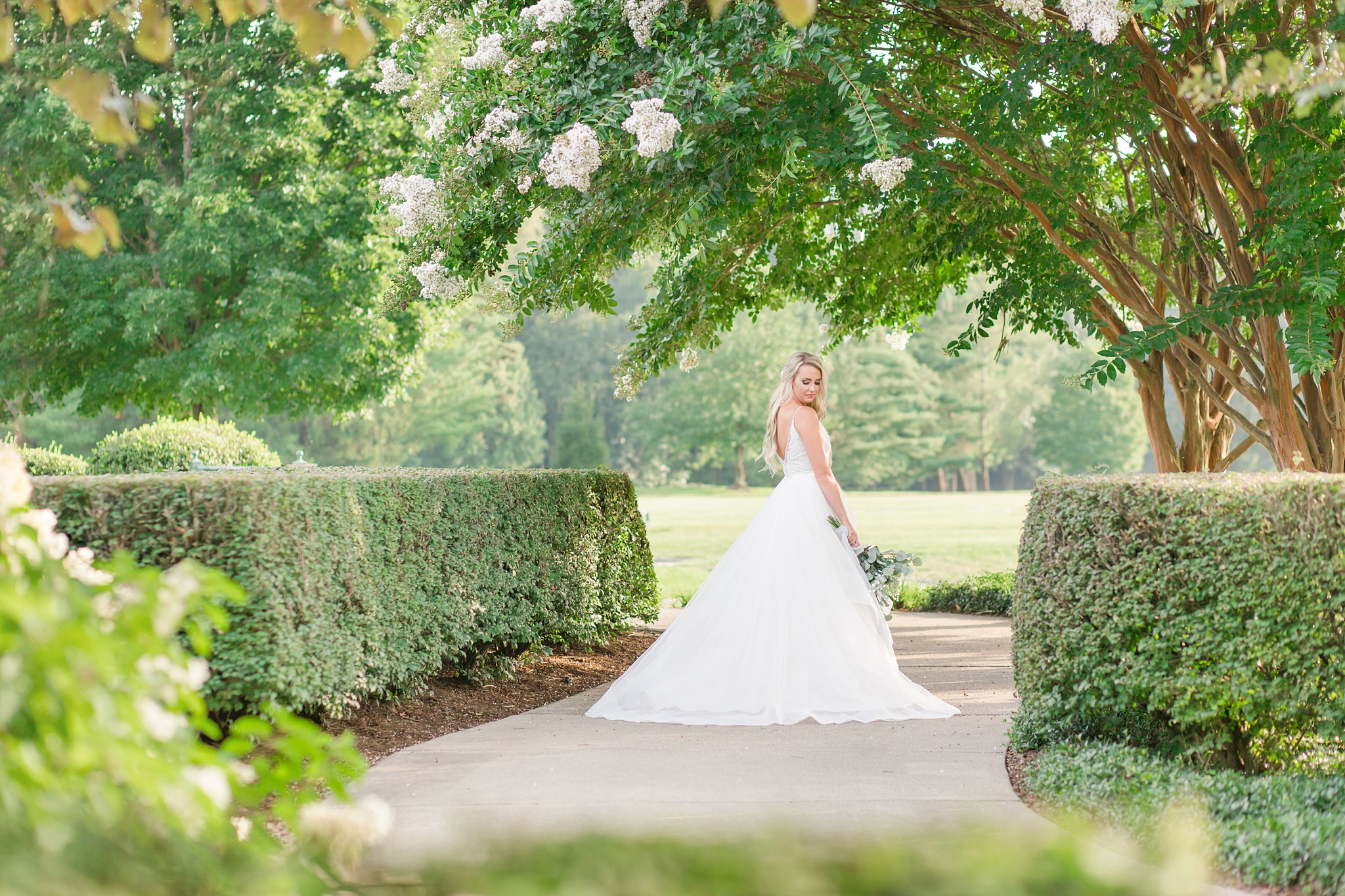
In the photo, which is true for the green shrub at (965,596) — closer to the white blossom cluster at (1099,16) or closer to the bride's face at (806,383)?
the bride's face at (806,383)

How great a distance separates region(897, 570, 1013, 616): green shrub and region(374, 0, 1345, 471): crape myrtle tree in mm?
2690

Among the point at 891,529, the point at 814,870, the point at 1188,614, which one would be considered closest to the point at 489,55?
the point at 1188,614

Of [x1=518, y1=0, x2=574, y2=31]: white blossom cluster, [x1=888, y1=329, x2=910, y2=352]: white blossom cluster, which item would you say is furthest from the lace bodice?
[x1=888, y1=329, x2=910, y2=352]: white blossom cluster

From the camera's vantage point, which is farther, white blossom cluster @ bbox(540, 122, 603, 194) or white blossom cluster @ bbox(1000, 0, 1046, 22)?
white blossom cluster @ bbox(1000, 0, 1046, 22)

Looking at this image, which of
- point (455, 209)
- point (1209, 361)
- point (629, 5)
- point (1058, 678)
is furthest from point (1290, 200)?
point (455, 209)

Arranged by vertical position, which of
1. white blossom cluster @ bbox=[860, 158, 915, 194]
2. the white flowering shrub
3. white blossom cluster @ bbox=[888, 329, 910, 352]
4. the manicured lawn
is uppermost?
white blossom cluster @ bbox=[860, 158, 915, 194]

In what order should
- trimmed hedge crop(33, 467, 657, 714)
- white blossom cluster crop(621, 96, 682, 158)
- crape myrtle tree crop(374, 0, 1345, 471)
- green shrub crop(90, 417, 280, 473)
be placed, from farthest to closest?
green shrub crop(90, 417, 280, 473)
crape myrtle tree crop(374, 0, 1345, 471)
white blossom cluster crop(621, 96, 682, 158)
trimmed hedge crop(33, 467, 657, 714)

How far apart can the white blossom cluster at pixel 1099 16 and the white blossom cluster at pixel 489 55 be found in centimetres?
352

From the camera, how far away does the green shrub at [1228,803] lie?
348 cm

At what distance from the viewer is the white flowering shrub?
1653 mm

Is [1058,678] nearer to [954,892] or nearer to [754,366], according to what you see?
[954,892]

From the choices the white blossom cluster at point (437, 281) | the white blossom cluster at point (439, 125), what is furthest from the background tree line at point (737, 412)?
the white blossom cluster at point (437, 281)

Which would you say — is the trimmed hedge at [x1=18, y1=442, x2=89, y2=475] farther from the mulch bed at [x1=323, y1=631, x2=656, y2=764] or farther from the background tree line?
the background tree line

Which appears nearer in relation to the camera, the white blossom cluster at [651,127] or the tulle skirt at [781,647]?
the white blossom cluster at [651,127]
